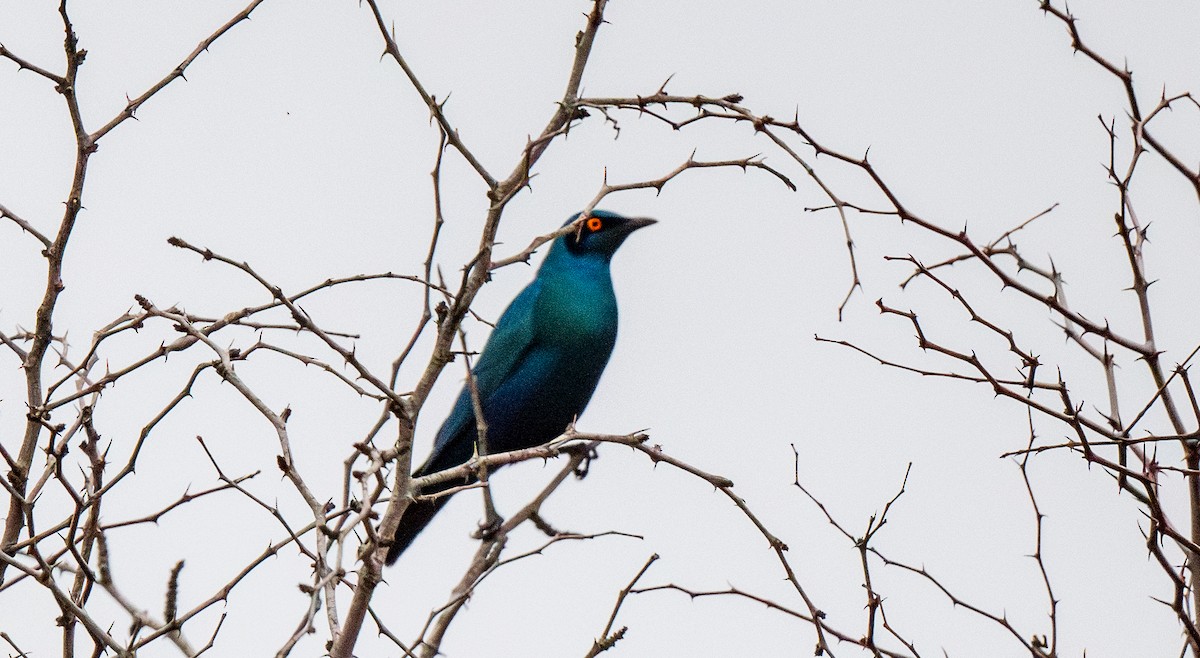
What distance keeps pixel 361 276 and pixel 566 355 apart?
2.70m

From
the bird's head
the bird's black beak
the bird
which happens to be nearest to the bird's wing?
the bird

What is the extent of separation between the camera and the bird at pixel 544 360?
20.7ft

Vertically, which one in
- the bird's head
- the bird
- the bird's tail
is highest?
the bird's head

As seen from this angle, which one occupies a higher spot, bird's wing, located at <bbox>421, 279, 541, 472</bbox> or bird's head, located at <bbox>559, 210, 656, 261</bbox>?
bird's head, located at <bbox>559, 210, 656, 261</bbox>

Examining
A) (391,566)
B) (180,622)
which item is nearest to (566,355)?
(391,566)

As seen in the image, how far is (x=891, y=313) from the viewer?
12.4 ft

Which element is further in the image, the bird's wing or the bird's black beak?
the bird's black beak

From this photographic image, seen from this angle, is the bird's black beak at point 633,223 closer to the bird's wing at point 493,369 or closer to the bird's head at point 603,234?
the bird's head at point 603,234

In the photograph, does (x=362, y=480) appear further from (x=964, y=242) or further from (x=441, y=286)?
(x=964, y=242)

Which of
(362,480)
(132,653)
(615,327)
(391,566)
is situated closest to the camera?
(362,480)

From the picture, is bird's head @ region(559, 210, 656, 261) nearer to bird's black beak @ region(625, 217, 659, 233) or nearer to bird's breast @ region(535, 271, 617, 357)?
bird's black beak @ region(625, 217, 659, 233)

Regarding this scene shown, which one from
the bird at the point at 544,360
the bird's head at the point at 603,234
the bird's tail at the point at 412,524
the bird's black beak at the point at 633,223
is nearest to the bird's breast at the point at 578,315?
the bird at the point at 544,360

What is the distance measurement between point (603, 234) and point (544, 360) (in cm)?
74

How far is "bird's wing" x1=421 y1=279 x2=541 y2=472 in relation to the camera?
6461mm
